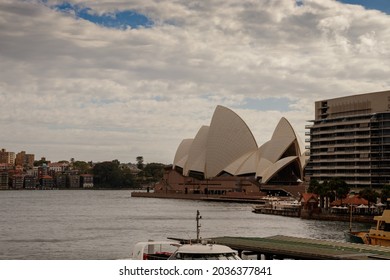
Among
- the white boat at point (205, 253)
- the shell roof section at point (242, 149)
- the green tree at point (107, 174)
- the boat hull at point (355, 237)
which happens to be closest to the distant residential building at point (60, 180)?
the green tree at point (107, 174)

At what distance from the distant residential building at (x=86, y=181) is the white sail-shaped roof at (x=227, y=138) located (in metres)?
24.4

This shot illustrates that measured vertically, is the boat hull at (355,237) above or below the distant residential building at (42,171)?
below

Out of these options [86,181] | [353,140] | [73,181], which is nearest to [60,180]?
[73,181]

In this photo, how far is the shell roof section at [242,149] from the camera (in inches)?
1651

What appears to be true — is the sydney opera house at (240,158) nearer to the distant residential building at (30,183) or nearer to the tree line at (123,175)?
the tree line at (123,175)

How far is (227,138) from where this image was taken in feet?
140

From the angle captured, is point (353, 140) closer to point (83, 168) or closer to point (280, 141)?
point (280, 141)

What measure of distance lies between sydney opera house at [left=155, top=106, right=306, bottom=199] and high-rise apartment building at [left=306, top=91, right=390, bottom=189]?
5.84 meters

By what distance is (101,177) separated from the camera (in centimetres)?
6612

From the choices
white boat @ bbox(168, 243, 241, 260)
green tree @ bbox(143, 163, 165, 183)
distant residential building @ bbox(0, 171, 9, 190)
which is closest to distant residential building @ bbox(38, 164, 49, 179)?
distant residential building @ bbox(0, 171, 9, 190)

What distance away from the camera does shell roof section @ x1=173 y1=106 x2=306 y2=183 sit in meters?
41.9

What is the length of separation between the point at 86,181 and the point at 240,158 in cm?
2746

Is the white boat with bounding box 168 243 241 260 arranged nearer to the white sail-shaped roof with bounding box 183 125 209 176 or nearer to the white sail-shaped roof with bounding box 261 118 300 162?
the white sail-shaped roof with bounding box 261 118 300 162

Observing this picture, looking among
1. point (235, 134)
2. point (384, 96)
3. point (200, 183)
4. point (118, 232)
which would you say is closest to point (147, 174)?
point (200, 183)
